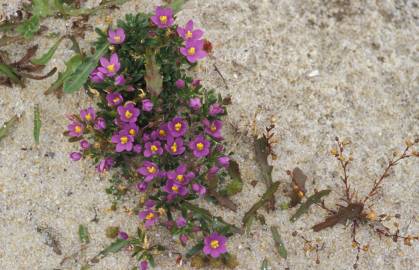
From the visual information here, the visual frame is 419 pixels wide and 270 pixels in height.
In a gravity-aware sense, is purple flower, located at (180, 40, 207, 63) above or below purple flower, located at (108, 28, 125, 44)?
below

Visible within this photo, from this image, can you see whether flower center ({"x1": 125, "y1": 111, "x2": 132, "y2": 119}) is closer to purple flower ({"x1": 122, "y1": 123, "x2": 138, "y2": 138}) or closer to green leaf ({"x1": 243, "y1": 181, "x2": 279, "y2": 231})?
purple flower ({"x1": 122, "y1": 123, "x2": 138, "y2": 138})

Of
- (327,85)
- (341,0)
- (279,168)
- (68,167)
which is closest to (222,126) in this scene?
(279,168)

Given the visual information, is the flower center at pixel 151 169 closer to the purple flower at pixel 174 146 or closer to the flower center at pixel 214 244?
the purple flower at pixel 174 146

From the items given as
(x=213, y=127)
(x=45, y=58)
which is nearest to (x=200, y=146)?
(x=213, y=127)

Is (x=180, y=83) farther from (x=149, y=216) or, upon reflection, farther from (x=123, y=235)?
(x=123, y=235)

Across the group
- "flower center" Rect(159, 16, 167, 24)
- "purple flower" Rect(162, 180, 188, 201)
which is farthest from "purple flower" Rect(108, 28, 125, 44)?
"purple flower" Rect(162, 180, 188, 201)

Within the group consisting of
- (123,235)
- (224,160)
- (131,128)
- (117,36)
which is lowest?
(123,235)

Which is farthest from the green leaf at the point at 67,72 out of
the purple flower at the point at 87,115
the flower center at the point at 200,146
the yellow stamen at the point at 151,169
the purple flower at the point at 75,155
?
the flower center at the point at 200,146
